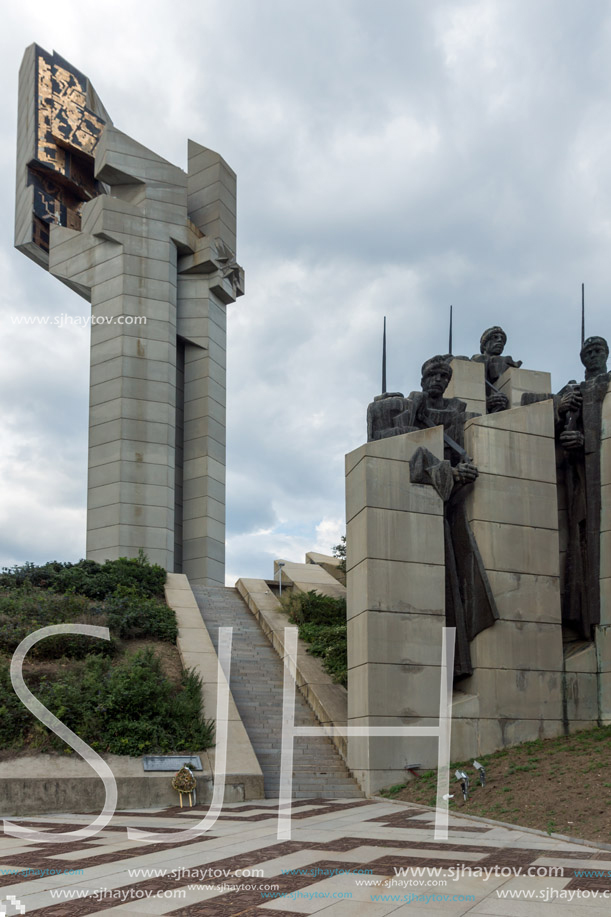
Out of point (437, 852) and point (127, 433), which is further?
point (127, 433)

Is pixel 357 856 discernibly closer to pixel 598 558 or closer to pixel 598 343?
pixel 598 558

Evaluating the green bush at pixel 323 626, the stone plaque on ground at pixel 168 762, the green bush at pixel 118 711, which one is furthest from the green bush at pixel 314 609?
the stone plaque on ground at pixel 168 762

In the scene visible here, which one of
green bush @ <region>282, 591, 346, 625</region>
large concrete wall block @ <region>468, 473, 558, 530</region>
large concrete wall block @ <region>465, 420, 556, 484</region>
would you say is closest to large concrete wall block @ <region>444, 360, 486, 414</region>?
large concrete wall block @ <region>465, 420, 556, 484</region>

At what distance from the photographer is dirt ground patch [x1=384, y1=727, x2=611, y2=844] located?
9.80 metres

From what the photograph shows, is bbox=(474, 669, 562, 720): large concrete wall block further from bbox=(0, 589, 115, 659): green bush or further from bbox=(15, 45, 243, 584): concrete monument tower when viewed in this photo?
bbox=(15, 45, 243, 584): concrete monument tower

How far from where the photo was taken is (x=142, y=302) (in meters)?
30.9

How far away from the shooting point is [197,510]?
31547mm

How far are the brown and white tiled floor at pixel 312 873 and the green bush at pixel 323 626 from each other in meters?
7.28

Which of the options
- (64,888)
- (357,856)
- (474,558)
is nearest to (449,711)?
(474,558)

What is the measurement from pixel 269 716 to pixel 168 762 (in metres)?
3.50

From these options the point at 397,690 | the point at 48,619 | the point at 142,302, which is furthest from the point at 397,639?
the point at 142,302

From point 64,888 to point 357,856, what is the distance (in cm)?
282

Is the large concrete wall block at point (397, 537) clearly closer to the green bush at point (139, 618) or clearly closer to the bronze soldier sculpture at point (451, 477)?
the bronze soldier sculpture at point (451, 477)

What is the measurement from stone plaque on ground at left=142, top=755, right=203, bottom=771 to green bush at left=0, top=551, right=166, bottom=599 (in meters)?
7.07
